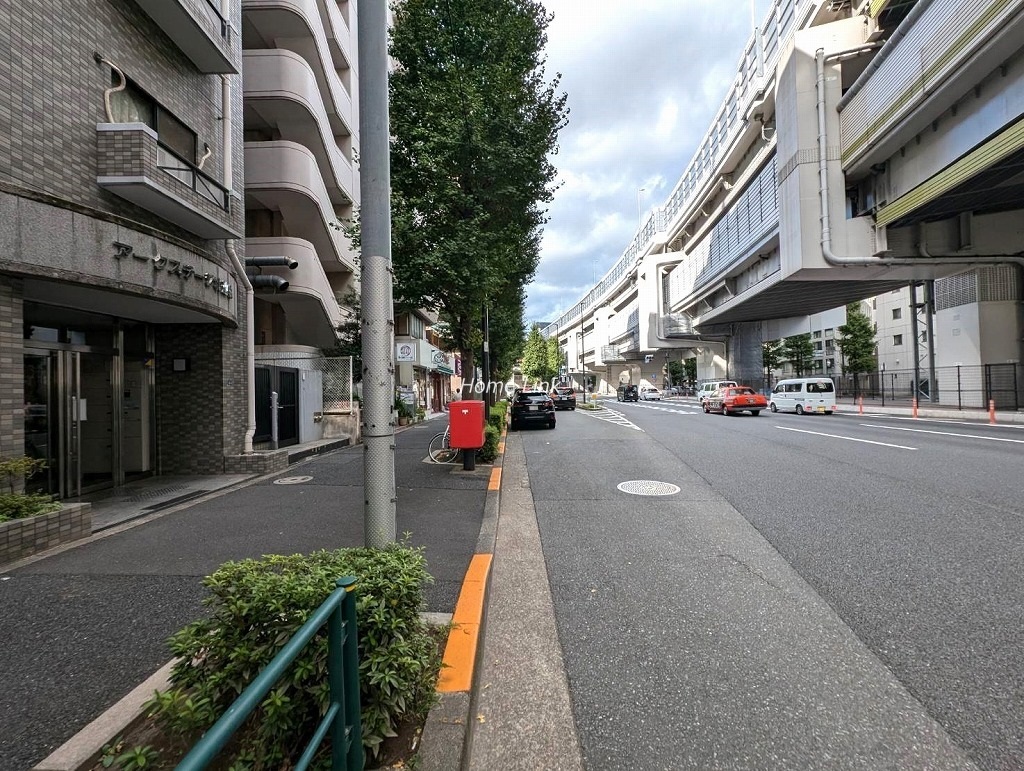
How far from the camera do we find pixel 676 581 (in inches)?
162

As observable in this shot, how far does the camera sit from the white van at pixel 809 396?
26.0 m

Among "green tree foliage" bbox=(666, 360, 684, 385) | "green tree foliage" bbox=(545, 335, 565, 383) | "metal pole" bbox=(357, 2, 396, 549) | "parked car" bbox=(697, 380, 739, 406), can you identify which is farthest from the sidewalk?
"green tree foliage" bbox=(666, 360, 684, 385)

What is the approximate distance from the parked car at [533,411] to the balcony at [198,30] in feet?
45.1

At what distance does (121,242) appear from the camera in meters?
6.15

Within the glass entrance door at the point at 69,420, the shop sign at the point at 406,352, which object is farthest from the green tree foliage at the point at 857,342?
the glass entrance door at the point at 69,420

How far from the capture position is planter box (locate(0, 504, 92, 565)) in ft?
14.5

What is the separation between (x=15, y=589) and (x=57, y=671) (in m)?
1.71

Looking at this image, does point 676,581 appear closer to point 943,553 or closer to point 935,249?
point 943,553

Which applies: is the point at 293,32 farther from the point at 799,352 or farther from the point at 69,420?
the point at 799,352

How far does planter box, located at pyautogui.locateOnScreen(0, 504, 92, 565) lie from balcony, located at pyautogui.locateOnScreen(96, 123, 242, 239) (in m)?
4.14

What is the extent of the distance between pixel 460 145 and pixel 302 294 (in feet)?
23.4

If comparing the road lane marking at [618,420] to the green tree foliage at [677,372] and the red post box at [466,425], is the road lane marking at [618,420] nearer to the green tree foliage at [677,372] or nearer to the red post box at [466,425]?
the red post box at [466,425]

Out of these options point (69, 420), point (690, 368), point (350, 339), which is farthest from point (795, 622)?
point (690, 368)

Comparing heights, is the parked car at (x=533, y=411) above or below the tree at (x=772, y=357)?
below
